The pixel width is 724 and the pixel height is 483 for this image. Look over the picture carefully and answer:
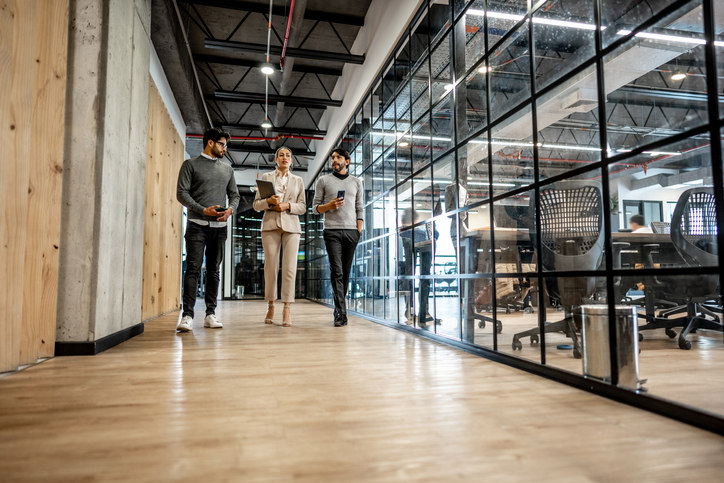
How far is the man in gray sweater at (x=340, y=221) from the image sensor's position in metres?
3.67

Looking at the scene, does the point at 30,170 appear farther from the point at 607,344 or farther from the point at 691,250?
the point at 691,250

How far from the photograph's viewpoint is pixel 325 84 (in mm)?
6953

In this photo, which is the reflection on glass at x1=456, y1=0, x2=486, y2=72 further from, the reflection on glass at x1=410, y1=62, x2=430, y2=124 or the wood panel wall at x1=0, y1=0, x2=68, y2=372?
the wood panel wall at x1=0, y1=0, x2=68, y2=372

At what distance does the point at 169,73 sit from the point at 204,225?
2.79 metres

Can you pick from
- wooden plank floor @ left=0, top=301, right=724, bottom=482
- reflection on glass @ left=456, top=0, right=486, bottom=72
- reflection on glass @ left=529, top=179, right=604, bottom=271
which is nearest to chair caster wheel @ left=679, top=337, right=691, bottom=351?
reflection on glass @ left=529, top=179, right=604, bottom=271

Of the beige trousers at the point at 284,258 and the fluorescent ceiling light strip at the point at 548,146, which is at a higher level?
the fluorescent ceiling light strip at the point at 548,146

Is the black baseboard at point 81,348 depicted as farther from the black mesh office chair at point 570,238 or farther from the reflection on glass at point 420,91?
the reflection on glass at point 420,91

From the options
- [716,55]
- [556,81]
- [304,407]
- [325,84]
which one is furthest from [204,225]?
[325,84]

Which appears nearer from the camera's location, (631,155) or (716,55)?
(716,55)

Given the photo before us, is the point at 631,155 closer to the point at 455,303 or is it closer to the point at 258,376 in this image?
the point at 455,303

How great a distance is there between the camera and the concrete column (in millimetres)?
2262

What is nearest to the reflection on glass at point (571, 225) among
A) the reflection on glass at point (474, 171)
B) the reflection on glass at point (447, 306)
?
the reflection on glass at point (474, 171)

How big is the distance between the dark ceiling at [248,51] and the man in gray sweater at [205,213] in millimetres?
1631

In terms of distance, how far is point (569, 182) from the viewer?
174 cm
